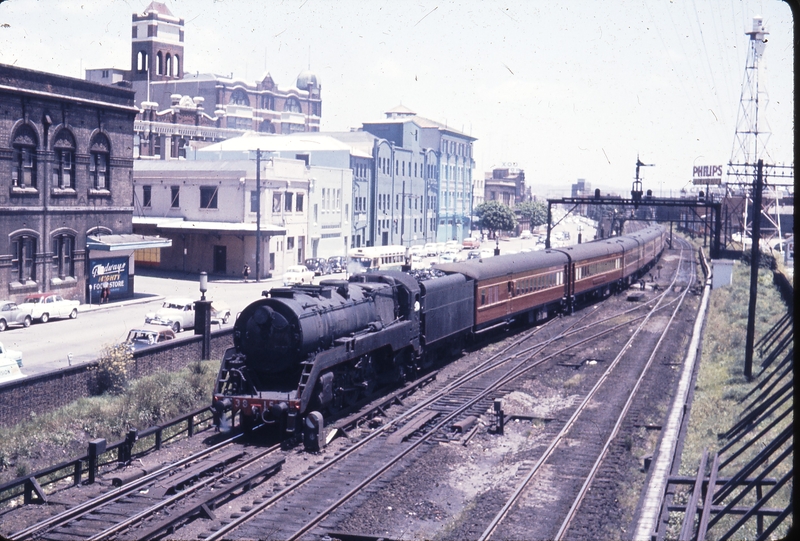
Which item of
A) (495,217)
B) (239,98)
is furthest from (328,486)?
(239,98)

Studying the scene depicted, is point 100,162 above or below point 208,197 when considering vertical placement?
above

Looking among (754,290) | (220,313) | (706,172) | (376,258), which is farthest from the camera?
(706,172)

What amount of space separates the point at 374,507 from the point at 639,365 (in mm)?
15506

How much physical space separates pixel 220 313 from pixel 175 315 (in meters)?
2.54

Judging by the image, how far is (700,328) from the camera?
33062mm

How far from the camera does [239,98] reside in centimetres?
10238

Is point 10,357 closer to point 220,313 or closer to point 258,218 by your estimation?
point 220,313

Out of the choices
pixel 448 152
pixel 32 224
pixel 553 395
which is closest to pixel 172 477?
pixel 553 395

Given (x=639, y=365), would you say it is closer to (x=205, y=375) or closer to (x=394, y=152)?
(x=205, y=375)

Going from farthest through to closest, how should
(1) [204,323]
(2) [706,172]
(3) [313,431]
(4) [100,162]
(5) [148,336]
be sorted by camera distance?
(2) [706,172], (4) [100,162], (5) [148,336], (1) [204,323], (3) [313,431]

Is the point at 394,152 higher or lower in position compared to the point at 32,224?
higher

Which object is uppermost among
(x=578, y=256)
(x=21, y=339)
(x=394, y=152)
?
(x=394, y=152)

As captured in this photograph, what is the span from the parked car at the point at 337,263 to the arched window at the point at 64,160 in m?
22.9

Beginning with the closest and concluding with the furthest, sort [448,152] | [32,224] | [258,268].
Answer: [32,224] → [258,268] → [448,152]
